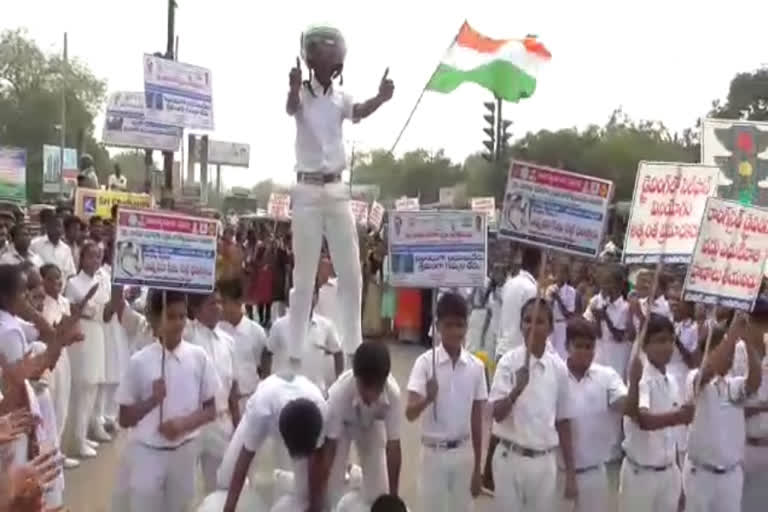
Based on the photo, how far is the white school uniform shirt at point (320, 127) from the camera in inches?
284

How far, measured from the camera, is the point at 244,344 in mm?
8445

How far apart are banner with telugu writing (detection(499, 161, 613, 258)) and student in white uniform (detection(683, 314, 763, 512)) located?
1.04m

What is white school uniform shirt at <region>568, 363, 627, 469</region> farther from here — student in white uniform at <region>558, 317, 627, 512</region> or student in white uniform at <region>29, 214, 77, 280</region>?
student in white uniform at <region>29, 214, 77, 280</region>

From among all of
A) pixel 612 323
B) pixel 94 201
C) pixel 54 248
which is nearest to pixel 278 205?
pixel 94 201

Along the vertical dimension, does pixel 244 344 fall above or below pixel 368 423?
above

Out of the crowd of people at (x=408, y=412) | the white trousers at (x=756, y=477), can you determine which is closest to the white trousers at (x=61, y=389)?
the crowd of people at (x=408, y=412)

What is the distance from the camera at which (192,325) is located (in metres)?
7.90

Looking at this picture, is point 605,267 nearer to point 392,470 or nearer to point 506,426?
point 506,426

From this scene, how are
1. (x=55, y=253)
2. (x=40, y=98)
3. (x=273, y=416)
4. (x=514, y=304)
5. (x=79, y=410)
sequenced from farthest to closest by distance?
1. (x=40, y=98)
2. (x=55, y=253)
3. (x=79, y=410)
4. (x=514, y=304)
5. (x=273, y=416)

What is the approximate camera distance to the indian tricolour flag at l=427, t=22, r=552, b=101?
823cm

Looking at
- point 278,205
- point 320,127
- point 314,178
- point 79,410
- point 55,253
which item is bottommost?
point 79,410

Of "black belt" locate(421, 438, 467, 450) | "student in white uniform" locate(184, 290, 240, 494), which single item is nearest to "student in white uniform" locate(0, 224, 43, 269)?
"student in white uniform" locate(184, 290, 240, 494)

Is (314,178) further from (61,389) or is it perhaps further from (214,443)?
(61,389)

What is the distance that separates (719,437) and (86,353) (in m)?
6.20
